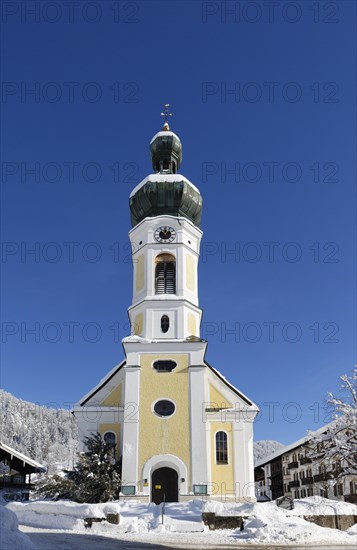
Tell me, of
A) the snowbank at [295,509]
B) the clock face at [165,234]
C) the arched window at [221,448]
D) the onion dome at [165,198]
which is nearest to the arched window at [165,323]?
the clock face at [165,234]

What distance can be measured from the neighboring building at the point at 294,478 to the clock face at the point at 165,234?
22931mm

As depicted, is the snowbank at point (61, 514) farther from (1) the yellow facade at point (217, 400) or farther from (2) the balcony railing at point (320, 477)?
(2) the balcony railing at point (320, 477)

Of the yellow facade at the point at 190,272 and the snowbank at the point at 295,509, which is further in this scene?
the yellow facade at the point at 190,272

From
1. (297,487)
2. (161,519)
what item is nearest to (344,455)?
(161,519)

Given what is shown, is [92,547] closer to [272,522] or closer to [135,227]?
[272,522]

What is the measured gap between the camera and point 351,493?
46.7 metres

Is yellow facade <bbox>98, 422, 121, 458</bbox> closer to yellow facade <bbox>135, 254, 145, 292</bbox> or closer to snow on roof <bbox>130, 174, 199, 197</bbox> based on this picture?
yellow facade <bbox>135, 254, 145, 292</bbox>

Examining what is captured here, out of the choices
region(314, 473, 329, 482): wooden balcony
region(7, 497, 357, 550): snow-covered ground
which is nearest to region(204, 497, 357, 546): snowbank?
region(7, 497, 357, 550): snow-covered ground

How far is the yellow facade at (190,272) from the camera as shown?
32.9m

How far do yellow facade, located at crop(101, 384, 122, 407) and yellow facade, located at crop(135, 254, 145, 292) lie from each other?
5827 millimetres

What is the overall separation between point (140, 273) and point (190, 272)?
2.92 meters

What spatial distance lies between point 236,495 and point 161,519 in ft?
25.9

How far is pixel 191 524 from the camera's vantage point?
69.1 feet

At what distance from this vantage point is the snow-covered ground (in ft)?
58.4
